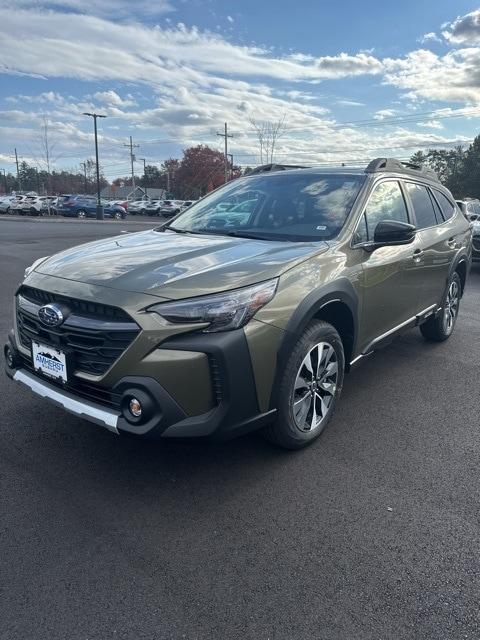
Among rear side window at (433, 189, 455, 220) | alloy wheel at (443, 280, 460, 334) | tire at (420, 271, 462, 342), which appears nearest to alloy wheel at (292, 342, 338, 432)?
tire at (420, 271, 462, 342)

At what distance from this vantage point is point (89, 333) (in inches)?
104

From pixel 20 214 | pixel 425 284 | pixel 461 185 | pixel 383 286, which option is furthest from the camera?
pixel 461 185

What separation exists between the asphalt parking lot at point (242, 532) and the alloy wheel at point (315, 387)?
0.74ft

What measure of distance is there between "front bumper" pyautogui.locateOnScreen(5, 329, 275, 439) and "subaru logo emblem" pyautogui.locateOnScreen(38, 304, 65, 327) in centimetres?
44

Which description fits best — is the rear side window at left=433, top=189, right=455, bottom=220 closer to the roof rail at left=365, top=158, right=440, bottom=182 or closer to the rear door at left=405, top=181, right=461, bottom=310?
the rear door at left=405, top=181, right=461, bottom=310

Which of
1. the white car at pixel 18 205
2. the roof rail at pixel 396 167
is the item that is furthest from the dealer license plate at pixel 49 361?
the white car at pixel 18 205

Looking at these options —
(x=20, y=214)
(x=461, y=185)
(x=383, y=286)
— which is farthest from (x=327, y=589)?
(x=461, y=185)

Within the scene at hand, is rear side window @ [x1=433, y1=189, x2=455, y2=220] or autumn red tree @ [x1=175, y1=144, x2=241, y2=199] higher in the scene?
autumn red tree @ [x1=175, y1=144, x2=241, y2=199]

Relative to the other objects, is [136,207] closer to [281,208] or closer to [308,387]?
[281,208]

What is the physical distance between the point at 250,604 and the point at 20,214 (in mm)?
46803

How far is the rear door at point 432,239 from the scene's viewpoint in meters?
4.72

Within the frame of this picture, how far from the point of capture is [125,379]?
2512 millimetres

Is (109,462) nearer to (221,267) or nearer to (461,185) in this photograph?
(221,267)

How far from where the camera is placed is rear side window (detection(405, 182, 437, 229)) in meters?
4.74
